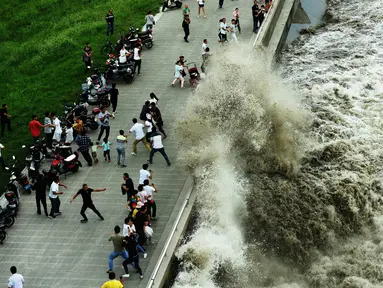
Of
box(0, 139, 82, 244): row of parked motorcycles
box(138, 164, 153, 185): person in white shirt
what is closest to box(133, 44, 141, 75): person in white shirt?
box(0, 139, 82, 244): row of parked motorcycles

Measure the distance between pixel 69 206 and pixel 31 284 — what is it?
345 centimetres

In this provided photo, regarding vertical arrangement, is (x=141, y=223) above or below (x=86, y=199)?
above

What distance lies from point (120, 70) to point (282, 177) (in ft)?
29.1

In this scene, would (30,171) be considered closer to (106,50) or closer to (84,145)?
(84,145)

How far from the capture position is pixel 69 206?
2044cm

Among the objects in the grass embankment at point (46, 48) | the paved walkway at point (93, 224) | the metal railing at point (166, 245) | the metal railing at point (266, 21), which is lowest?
the grass embankment at point (46, 48)

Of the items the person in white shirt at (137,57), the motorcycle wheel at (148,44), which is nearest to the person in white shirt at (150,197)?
the person in white shirt at (137,57)

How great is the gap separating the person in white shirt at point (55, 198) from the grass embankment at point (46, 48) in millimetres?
3236

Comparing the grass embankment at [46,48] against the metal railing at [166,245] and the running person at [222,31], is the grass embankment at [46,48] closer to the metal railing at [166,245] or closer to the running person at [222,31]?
the running person at [222,31]

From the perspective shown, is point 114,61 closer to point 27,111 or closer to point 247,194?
point 27,111

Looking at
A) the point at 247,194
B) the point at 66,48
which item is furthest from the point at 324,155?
the point at 66,48

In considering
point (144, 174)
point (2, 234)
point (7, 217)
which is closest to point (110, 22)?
point (144, 174)

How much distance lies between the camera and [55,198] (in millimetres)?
19625

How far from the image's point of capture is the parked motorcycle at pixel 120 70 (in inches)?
1077
